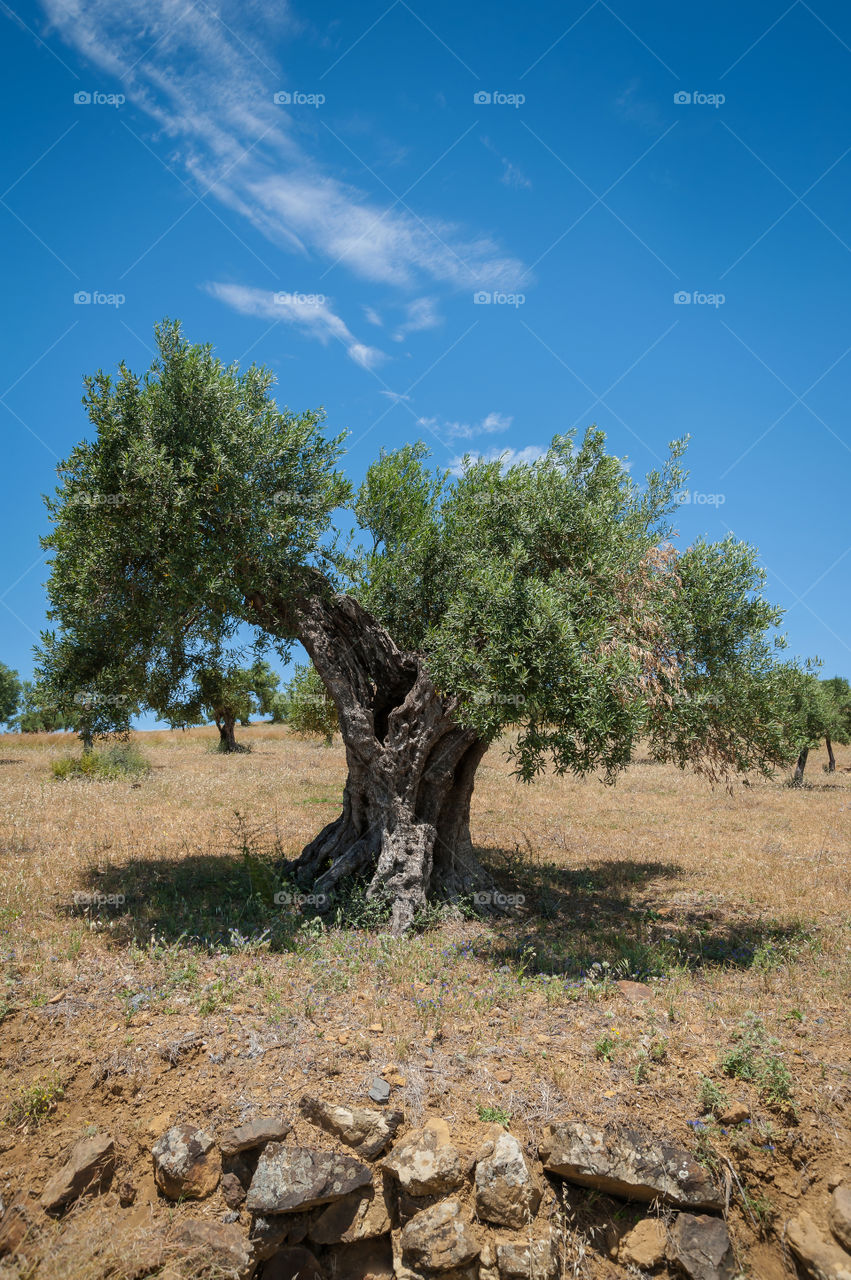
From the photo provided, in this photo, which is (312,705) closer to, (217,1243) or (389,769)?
(389,769)

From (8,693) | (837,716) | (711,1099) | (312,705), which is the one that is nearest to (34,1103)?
(711,1099)

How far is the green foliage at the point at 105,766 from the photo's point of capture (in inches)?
1182

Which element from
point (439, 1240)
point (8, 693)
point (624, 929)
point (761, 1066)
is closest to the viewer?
point (439, 1240)

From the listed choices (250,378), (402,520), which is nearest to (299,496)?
(250,378)

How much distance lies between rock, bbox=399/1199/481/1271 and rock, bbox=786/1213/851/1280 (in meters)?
3.05

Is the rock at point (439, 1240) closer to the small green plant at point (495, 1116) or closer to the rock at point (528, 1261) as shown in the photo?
the rock at point (528, 1261)

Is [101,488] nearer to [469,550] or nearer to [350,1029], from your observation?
A: [469,550]

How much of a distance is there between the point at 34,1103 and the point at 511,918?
871cm

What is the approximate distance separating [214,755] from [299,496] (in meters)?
38.3

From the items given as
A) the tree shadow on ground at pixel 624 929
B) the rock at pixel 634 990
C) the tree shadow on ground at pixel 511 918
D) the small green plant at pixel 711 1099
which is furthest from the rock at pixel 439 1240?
the tree shadow on ground at pixel 624 929

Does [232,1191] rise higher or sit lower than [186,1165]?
lower

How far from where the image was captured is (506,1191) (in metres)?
6.49

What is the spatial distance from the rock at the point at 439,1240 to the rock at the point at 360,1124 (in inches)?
28.6

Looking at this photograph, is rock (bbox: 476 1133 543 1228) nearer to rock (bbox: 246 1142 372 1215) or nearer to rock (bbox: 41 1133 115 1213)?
rock (bbox: 246 1142 372 1215)
